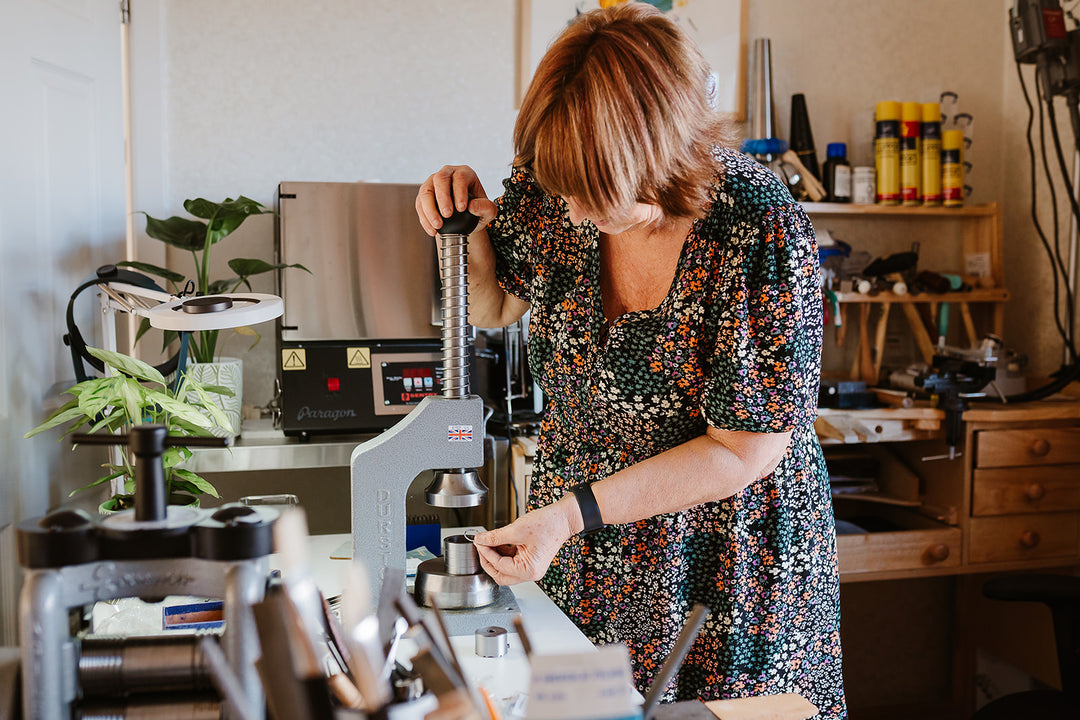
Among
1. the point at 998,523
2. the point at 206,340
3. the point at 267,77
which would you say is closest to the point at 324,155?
the point at 267,77

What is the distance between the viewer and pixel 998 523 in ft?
7.55

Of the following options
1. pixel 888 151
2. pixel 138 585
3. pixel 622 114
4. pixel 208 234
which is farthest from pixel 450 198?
pixel 888 151

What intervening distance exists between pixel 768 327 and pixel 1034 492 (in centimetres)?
160

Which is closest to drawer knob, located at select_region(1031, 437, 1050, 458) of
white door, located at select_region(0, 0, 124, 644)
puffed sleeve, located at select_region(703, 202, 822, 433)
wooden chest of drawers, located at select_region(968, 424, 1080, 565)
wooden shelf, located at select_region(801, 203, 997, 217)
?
wooden chest of drawers, located at select_region(968, 424, 1080, 565)

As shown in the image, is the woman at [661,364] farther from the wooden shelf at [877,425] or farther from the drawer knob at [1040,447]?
the drawer knob at [1040,447]

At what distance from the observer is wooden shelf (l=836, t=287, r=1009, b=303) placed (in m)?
2.55

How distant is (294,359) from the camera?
196cm

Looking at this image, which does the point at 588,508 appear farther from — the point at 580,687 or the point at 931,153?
the point at 931,153

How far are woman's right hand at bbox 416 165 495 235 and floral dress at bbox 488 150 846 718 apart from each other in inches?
6.8

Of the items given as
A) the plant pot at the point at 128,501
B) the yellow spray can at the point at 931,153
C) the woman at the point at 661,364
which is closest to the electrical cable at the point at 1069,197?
the yellow spray can at the point at 931,153

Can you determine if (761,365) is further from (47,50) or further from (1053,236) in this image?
(1053,236)

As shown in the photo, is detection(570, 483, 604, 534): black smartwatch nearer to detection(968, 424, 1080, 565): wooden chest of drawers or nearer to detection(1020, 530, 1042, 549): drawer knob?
detection(968, 424, 1080, 565): wooden chest of drawers

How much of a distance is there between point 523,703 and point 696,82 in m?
0.75

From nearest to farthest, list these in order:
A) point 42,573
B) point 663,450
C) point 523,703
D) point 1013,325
Answer: point 42,573 < point 523,703 < point 663,450 < point 1013,325
